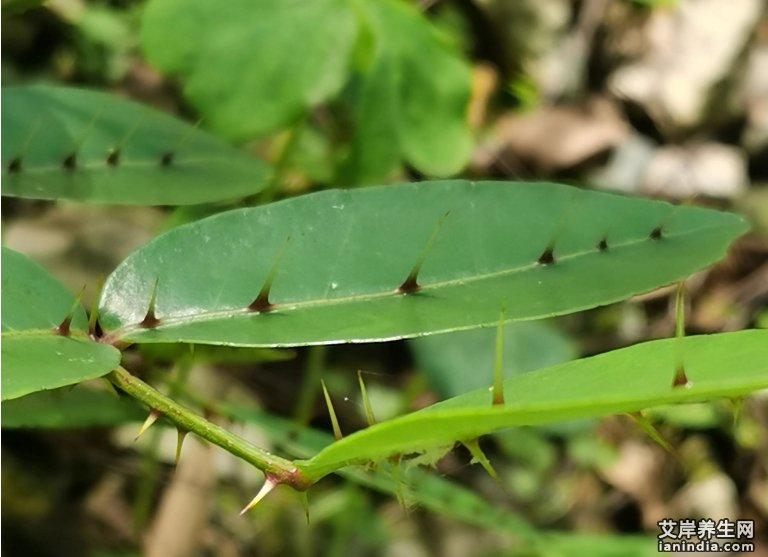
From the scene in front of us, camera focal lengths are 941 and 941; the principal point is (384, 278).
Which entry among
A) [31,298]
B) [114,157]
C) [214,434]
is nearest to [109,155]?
[114,157]

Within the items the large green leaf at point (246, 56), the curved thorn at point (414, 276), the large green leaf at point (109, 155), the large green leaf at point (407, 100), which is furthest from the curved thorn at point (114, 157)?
the large green leaf at point (407, 100)

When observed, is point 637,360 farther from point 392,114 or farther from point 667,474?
point 667,474

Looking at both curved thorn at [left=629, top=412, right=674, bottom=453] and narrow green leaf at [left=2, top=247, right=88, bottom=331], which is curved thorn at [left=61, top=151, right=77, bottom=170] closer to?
narrow green leaf at [left=2, top=247, right=88, bottom=331]

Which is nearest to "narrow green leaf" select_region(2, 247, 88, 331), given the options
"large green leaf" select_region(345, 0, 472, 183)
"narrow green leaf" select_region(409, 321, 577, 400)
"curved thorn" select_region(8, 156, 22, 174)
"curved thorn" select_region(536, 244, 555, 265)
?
"curved thorn" select_region(8, 156, 22, 174)

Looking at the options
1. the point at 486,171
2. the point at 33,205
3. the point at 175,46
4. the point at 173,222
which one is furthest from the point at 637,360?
the point at 486,171

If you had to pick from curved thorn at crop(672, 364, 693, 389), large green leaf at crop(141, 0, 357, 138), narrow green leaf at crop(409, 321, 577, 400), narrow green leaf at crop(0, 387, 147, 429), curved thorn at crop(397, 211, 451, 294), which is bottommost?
narrow green leaf at crop(409, 321, 577, 400)

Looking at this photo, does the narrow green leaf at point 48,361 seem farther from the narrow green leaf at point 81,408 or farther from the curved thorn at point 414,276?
the narrow green leaf at point 81,408
